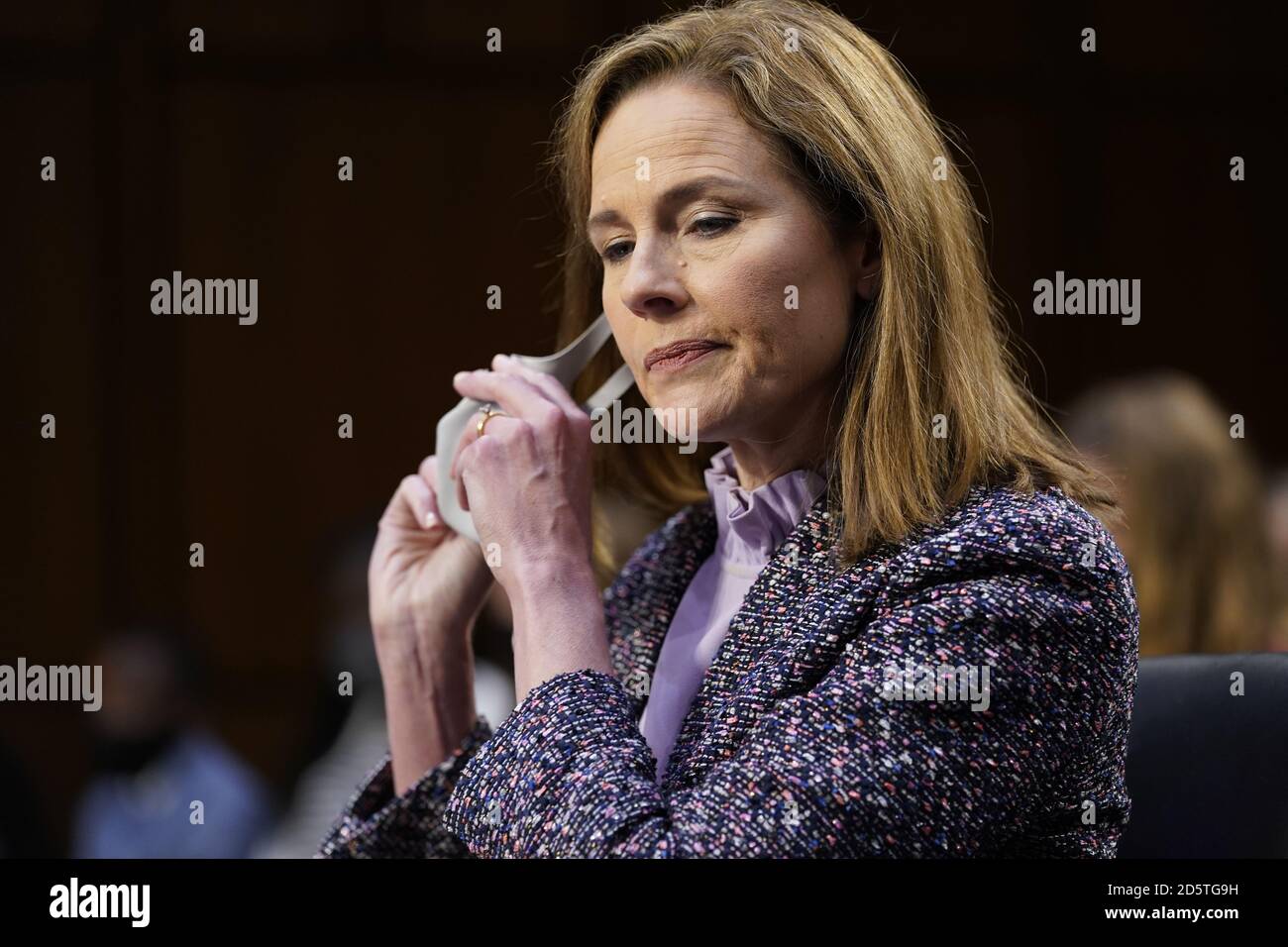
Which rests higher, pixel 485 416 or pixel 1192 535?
pixel 485 416

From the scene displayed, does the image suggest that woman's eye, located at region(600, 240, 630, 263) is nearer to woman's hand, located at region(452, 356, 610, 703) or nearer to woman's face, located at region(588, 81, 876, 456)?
woman's face, located at region(588, 81, 876, 456)

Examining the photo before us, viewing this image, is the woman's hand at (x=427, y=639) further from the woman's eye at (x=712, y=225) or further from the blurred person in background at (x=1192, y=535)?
Answer: the blurred person in background at (x=1192, y=535)

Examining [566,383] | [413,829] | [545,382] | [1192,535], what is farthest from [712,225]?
[1192,535]

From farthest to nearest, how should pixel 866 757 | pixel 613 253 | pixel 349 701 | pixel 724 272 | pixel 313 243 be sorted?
pixel 313 243 → pixel 349 701 → pixel 613 253 → pixel 724 272 → pixel 866 757

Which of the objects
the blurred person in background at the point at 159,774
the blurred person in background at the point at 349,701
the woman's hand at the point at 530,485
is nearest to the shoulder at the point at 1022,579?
the woman's hand at the point at 530,485

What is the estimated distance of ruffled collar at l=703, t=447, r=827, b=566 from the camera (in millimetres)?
1379

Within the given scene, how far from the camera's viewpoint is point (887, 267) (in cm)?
130

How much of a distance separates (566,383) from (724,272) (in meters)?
0.39

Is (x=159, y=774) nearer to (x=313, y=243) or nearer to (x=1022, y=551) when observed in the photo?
(x=313, y=243)

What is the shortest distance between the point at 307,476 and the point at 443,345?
50 cm

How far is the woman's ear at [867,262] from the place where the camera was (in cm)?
134

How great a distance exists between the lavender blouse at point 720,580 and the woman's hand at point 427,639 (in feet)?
0.88
